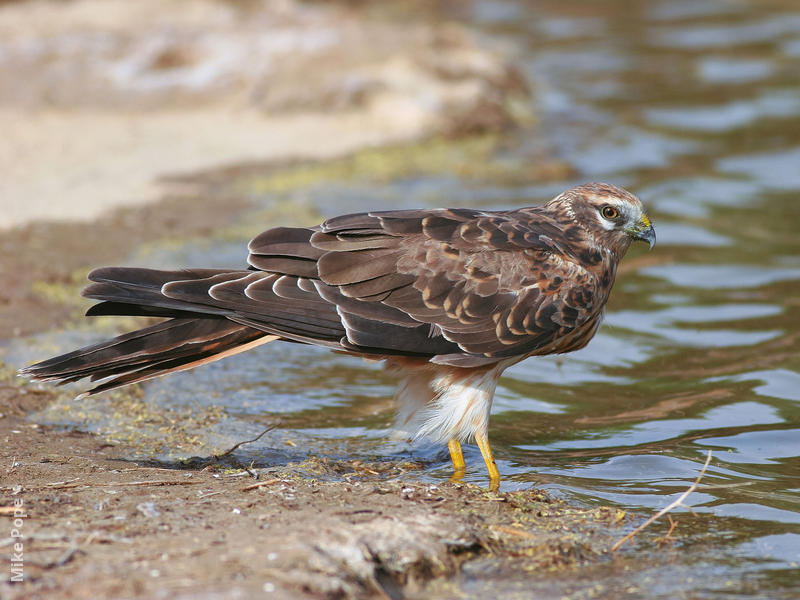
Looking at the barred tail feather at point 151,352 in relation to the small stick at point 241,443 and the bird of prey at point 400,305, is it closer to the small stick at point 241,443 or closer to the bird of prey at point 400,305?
the bird of prey at point 400,305

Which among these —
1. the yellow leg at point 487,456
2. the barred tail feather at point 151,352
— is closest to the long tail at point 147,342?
the barred tail feather at point 151,352

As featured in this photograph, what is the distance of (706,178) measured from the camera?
37.4 ft

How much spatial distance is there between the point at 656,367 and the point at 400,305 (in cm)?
263

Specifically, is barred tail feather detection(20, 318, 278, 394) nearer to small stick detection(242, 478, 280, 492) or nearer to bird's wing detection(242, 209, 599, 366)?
bird's wing detection(242, 209, 599, 366)

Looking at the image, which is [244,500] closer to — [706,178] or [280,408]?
[280,408]

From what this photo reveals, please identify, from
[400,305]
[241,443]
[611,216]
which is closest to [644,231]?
[611,216]

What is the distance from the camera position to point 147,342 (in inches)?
204

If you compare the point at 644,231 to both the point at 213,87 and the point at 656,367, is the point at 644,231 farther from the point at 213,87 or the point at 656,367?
the point at 213,87

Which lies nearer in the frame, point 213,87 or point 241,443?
point 241,443

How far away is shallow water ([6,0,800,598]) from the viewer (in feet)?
18.0

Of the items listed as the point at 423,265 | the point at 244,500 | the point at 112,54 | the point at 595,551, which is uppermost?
the point at 112,54

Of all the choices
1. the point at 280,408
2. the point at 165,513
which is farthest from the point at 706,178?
the point at 165,513

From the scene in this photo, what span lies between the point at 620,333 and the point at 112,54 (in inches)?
338

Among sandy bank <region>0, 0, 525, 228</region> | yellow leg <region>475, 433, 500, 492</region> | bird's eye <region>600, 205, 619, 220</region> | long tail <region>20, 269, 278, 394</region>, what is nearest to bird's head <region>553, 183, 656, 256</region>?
bird's eye <region>600, 205, 619, 220</region>
